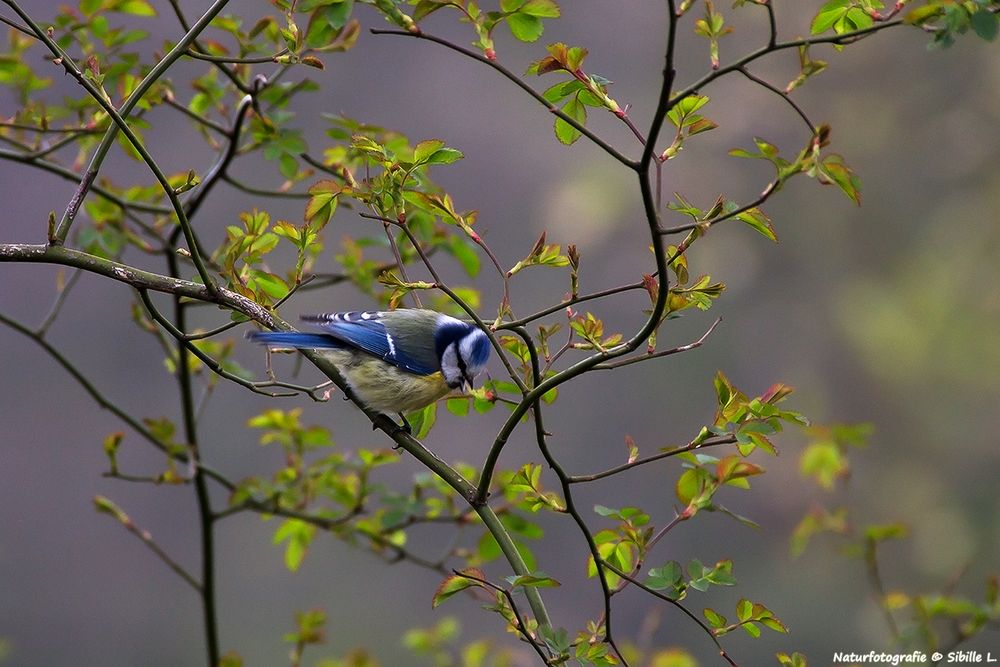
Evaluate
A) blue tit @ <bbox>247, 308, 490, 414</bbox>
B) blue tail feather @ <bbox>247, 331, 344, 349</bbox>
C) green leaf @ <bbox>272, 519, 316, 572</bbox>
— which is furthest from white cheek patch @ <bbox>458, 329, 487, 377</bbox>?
green leaf @ <bbox>272, 519, 316, 572</bbox>

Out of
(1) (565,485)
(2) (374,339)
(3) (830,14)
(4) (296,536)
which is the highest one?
(2) (374,339)

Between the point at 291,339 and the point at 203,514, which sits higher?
the point at 291,339

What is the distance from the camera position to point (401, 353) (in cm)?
288

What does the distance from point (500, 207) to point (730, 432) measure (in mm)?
4265

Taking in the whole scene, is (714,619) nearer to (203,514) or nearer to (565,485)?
(565,485)

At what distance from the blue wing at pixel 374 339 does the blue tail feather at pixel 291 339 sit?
2.3 inches

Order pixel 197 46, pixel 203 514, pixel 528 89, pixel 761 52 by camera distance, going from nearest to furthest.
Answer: pixel 761 52 → pixel 528 89 → pixel 197 46 → pixel 203 514

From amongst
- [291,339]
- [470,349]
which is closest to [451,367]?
[470,349]

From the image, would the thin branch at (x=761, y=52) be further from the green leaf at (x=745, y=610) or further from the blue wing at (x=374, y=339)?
the blue wing at (x=374, y=339)

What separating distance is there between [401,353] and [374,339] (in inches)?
3.4

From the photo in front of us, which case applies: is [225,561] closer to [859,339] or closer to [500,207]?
[500,207]

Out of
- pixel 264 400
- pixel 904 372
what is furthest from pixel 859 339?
pixel 264 400

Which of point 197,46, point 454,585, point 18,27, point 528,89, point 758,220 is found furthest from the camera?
point 197,46

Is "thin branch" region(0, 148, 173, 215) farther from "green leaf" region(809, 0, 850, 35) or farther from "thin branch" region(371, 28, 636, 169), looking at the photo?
"green leaf" region(809, 0, 850, 35)
